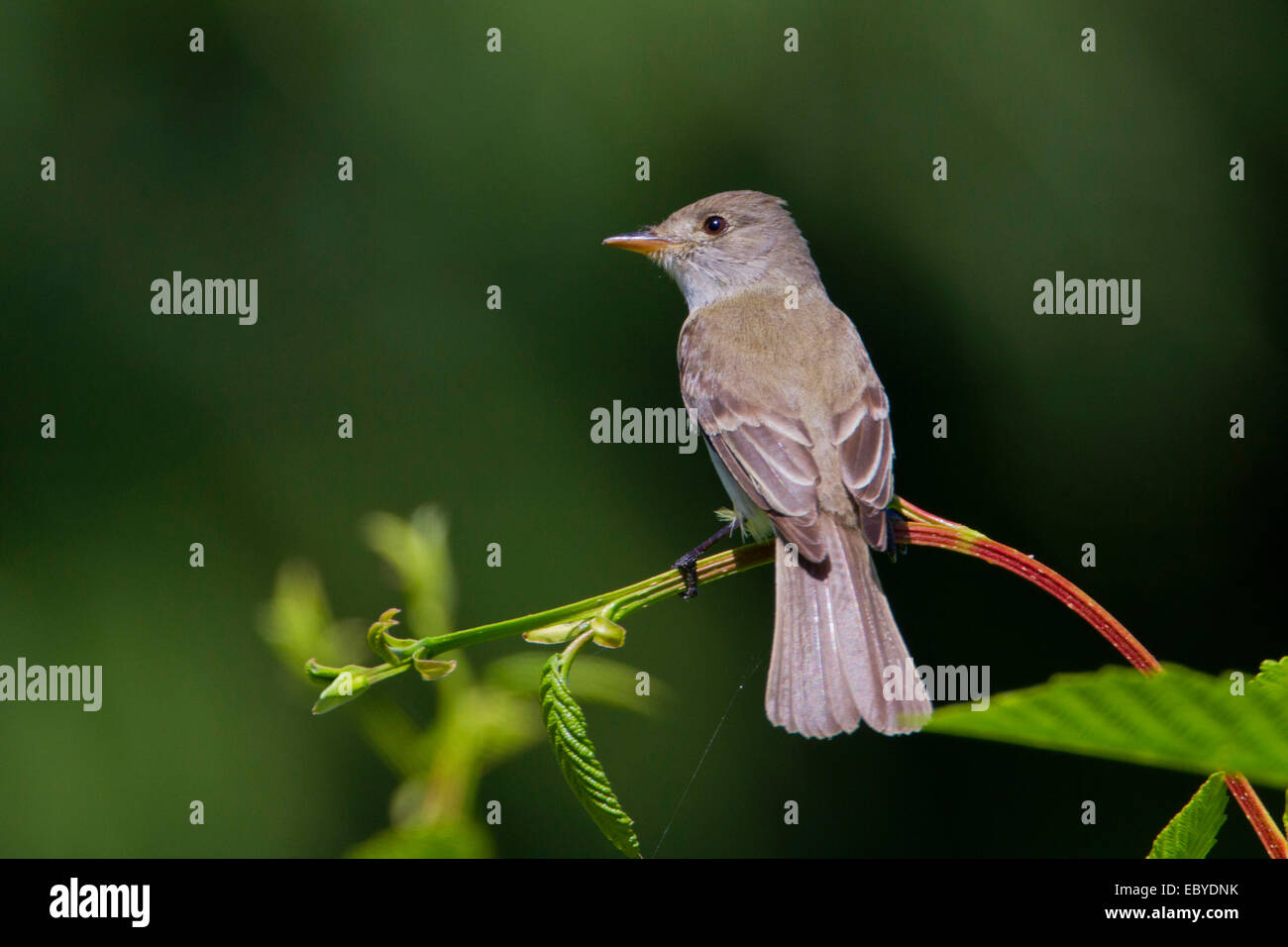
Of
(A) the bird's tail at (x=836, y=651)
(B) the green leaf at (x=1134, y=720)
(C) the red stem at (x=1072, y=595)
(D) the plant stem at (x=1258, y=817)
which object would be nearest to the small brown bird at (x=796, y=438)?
(A) the bird's tail at (x=836, y=651)

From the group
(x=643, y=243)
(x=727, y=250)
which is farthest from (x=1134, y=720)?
(x=727, y=250)

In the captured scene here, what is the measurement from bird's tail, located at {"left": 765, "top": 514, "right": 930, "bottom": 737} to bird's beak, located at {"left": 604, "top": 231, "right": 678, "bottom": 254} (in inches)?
59.3

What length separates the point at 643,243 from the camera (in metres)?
4.15

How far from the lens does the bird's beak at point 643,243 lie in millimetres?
4105

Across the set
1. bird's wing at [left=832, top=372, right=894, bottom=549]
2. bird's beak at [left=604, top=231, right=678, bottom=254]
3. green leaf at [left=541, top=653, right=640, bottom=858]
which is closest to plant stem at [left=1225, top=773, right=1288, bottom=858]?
green leaf at [left=541, top=653, right=640, bottom=858]

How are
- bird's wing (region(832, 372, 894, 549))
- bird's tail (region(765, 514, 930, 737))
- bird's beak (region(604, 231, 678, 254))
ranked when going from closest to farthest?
bird's tail (region(765, 514, 930, 737)) < bird's wing (region(832, 372, 894, 549)) < bird's beak (region(604, 231, 678, 254))

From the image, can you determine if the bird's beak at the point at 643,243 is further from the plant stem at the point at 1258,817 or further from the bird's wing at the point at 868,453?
the plant stem at the point at 1258,817

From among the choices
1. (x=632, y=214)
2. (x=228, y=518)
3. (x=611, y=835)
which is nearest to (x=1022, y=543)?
(x=632, y=214)

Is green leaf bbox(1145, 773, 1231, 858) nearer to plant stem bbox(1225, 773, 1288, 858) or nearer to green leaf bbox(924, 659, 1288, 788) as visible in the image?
plant stem bbox(1225, 773, 1288, 858)

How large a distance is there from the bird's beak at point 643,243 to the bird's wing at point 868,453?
1069mm

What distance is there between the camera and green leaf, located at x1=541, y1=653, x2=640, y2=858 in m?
1.42

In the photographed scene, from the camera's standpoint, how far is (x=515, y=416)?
524 centimetres

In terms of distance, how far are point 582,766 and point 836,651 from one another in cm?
122

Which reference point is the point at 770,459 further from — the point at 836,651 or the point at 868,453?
the point at 836,651
